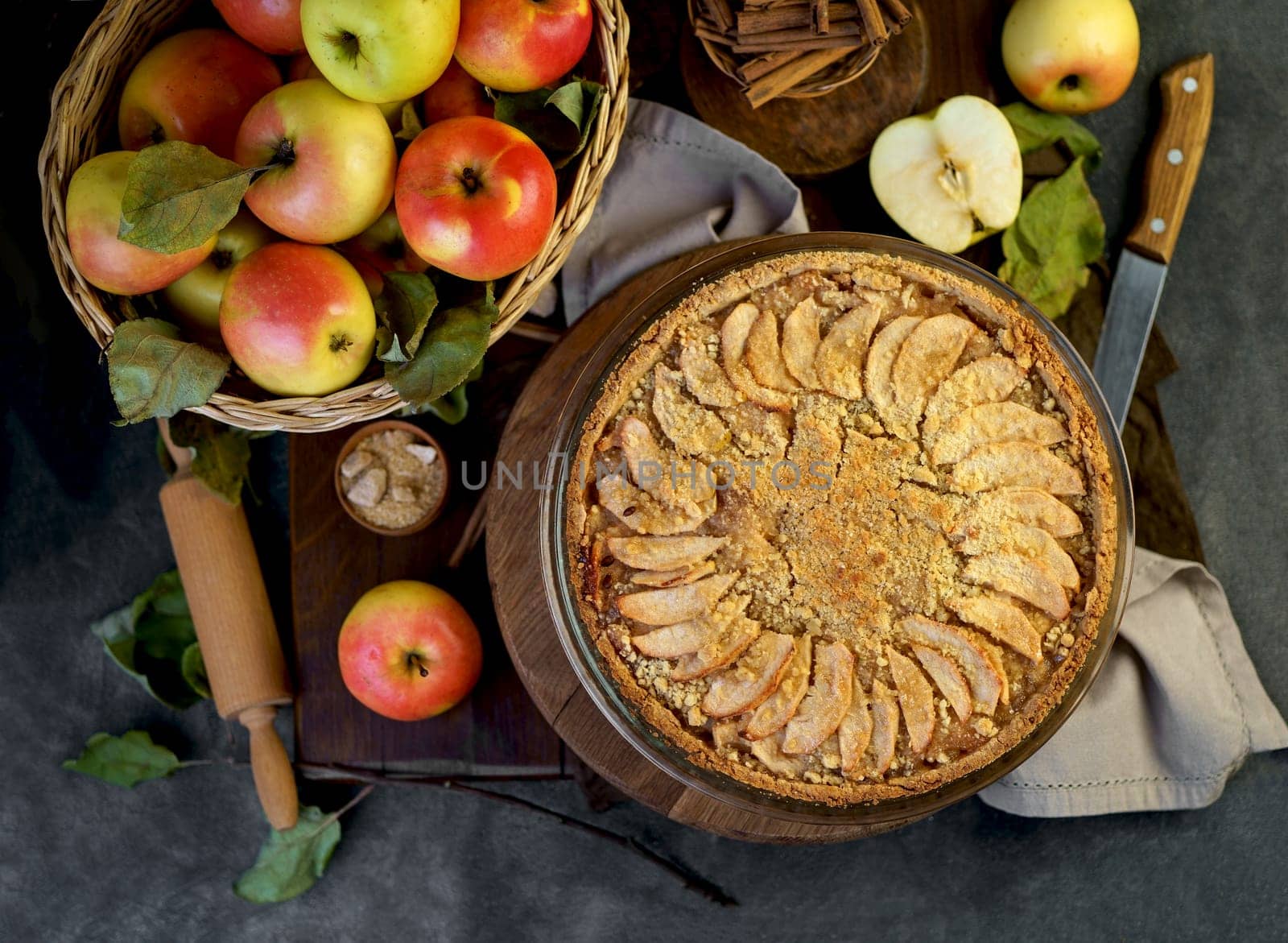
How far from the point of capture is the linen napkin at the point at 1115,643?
1.86m

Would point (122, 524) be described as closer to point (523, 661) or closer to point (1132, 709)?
point (523, 661)

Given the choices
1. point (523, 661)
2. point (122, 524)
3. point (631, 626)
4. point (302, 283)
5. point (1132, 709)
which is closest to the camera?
point (302, 283)

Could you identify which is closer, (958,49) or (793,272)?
(793,272)

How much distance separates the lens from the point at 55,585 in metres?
2.20

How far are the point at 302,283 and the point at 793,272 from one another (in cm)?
76

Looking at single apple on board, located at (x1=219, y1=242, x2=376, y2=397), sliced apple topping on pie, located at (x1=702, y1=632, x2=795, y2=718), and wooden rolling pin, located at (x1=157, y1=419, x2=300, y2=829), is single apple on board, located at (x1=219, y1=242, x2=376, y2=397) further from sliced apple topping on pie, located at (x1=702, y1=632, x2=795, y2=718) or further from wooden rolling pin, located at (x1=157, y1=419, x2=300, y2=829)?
sliced apple topping on pie, located at (x1=702, y1=632, x2=795, y2=718)

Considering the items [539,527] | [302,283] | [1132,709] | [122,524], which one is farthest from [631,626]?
[122,524]

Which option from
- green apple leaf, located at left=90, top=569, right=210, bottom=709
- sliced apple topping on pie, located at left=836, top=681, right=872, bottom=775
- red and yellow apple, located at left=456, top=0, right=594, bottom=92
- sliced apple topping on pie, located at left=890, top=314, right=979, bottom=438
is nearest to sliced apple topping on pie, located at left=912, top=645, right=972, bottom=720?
sliced apple topping on pie, located at left=836, top=681, right=872, bottom=775

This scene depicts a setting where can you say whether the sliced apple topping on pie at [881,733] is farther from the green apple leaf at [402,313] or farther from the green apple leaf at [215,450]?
the green apple leaf at [215,450]

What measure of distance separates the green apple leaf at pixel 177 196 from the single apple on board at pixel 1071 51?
1.46 meters

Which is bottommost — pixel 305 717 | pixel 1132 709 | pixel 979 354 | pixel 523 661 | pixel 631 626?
pixel 305 717

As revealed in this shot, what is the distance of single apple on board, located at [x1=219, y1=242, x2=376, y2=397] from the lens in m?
1.41

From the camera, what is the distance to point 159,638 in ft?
6.94

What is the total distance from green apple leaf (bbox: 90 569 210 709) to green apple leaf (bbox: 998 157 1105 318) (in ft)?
5.97
